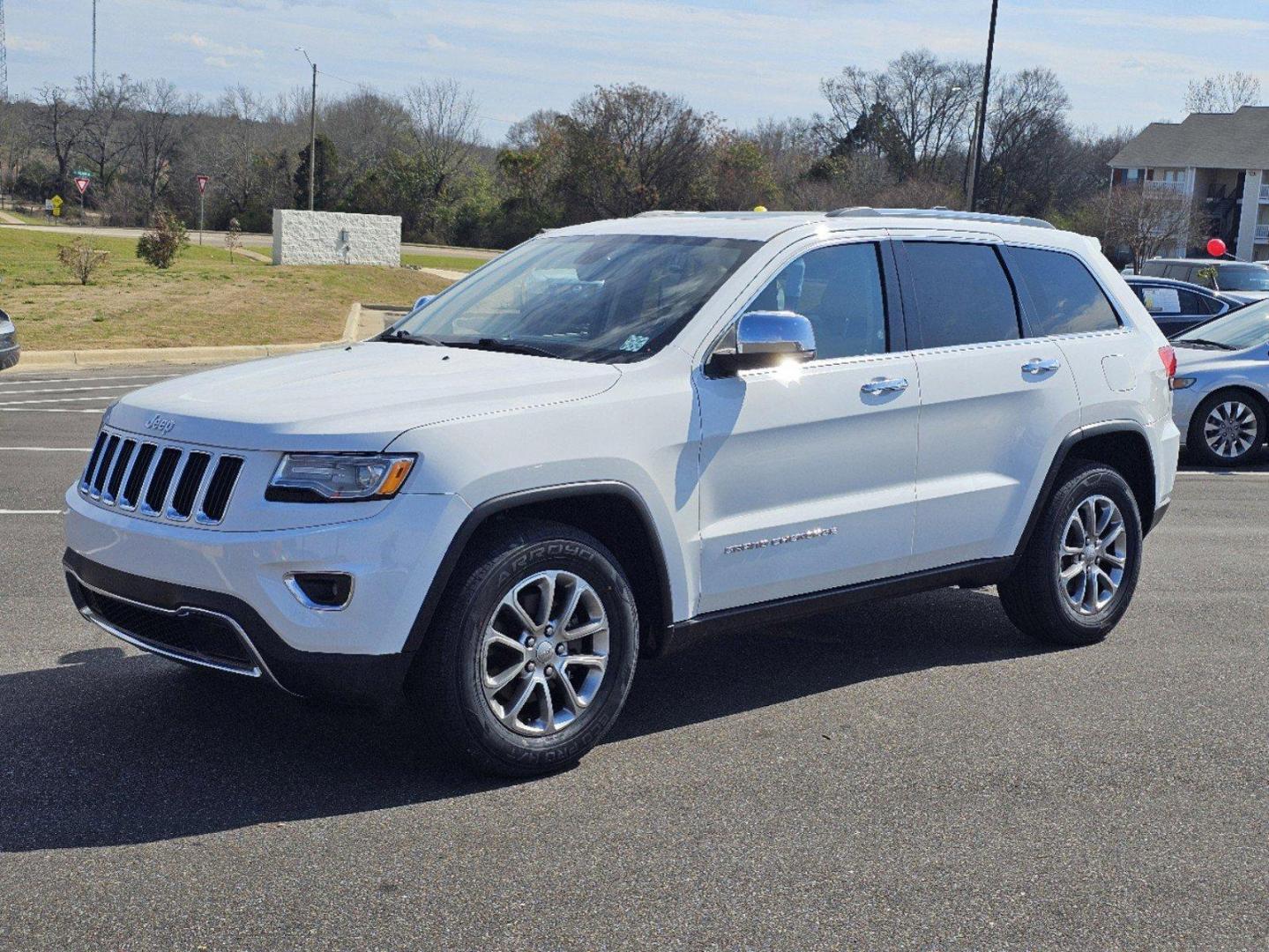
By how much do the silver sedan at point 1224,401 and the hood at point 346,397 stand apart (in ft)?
32.8

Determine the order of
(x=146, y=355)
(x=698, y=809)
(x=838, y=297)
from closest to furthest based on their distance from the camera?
1. (x=698, y=809)
2. (x=838, y=297)
3. (x=146, y=355)

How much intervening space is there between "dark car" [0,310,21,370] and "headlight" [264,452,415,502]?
11.6m

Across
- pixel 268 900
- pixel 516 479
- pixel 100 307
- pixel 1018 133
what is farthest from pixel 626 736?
pixel 1018 133

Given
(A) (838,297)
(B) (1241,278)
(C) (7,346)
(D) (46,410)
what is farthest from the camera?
(B) (1241,278)

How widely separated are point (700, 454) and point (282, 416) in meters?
1.44

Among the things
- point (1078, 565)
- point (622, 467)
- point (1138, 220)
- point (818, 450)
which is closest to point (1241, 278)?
point (1078, 565)

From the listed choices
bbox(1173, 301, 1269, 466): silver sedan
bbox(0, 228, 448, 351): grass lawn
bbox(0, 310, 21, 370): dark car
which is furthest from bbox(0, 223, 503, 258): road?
bbox(1173, 301, 1269, 466): silver sedan

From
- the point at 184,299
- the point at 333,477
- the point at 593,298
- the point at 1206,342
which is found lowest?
the point at 184,299

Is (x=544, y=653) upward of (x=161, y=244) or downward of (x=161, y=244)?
downward

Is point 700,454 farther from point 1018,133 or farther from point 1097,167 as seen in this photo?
point 1097,167

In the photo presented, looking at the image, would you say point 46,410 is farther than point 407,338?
Yes

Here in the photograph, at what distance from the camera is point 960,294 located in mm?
6160

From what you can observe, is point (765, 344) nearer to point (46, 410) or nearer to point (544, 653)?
point (544, 653)

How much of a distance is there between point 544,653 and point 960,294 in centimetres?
254
